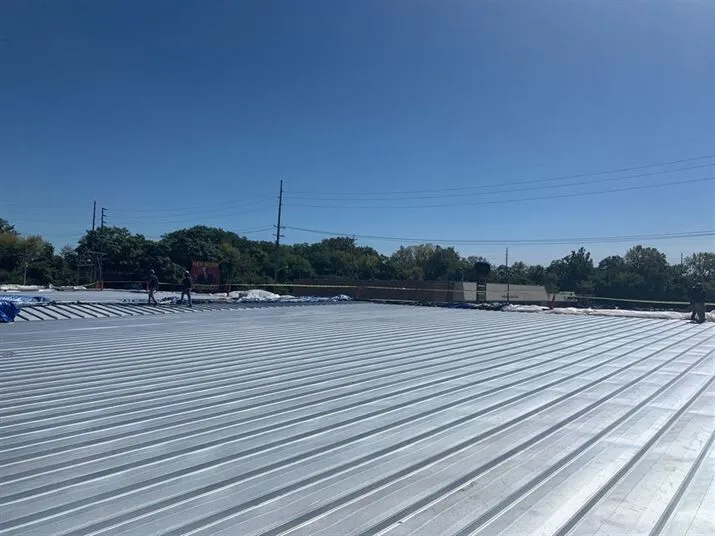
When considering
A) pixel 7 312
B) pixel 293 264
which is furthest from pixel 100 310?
pixel 293 264

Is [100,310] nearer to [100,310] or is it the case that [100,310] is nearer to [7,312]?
[100,310]

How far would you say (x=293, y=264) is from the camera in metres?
58.7

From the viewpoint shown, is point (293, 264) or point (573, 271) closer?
point (293, 264)

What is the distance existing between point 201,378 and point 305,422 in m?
2.35

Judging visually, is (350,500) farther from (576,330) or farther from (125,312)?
(125,312)

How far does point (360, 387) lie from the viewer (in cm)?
612

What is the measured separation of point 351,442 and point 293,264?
55.0 m

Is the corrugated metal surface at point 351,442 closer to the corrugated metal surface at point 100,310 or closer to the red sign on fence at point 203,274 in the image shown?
the corrugated metal surface at point 100,310

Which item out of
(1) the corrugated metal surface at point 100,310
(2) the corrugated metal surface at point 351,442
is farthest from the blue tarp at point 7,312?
(2) the corrugated metal surface at point 351,442

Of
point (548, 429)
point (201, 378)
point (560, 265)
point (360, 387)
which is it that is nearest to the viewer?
point (548, 429)

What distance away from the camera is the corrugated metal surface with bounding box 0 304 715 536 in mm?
2947

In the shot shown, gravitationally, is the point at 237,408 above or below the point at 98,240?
below

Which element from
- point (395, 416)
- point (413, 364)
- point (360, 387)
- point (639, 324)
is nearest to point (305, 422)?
point (395, 416)

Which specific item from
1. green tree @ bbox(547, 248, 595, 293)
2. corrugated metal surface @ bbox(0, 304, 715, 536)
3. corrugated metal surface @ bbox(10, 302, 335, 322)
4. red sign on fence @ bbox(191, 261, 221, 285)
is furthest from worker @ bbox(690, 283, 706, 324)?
green tree @ bbox(547, 248, 595, 293)
